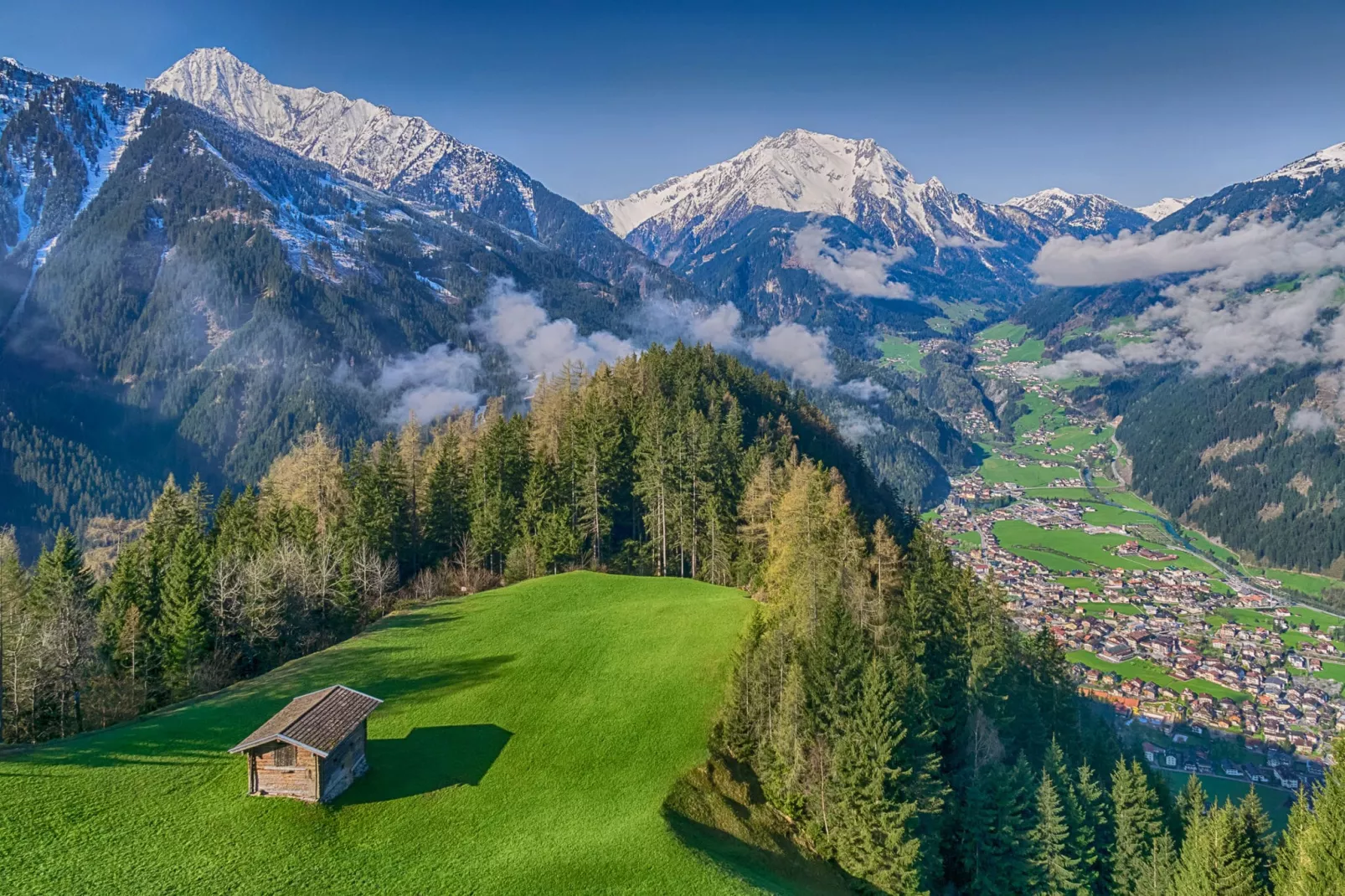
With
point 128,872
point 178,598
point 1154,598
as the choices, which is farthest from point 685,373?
point 1154,598

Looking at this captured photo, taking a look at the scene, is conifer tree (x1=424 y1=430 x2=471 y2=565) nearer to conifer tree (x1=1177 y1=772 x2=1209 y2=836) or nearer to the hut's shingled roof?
the hut's shingled roof

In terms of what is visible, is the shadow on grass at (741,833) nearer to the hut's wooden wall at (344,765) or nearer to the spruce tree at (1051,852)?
the spruce tree at (1051,852)

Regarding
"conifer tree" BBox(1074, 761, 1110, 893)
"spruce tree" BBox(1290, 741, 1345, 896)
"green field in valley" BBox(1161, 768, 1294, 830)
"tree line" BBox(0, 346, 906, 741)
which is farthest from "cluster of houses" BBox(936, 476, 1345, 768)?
"spruce tree" BBox(1290, 741, 1345, 896)

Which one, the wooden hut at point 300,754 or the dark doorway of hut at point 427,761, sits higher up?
the wooden hut at point 300,754

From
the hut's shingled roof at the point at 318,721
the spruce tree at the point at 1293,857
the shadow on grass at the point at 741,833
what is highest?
the hut's shingled roof at the point at 318,721

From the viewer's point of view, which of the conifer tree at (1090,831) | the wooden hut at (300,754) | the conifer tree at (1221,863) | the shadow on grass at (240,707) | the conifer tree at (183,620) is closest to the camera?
the wooden hut at (300,754)

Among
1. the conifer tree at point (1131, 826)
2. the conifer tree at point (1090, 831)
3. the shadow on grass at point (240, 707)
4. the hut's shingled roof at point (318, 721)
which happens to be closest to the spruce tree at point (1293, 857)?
the conifer tree at point (1131, 826)
